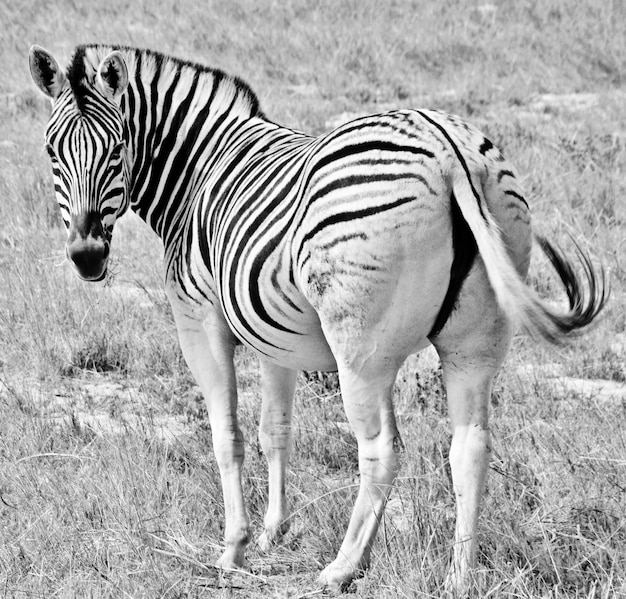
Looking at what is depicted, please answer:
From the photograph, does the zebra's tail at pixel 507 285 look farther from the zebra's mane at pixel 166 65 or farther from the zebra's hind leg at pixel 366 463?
the zebra's mane at pixel 166 65

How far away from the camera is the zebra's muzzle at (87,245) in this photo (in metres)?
3.28

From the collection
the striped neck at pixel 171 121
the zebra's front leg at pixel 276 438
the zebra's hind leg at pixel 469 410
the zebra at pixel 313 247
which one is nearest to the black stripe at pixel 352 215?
the zebra at pixel 313 247

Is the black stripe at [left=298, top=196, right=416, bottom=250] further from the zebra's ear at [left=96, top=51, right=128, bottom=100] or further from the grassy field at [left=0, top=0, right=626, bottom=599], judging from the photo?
the zebra's ear at [left=96, top=51, right=128, bottom=100]

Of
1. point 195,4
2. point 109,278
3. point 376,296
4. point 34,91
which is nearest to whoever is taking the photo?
point 376,296

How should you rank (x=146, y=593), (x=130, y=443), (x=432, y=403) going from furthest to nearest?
(x=432, y=403) → (x=130, y=443) → (x=146, y=593)

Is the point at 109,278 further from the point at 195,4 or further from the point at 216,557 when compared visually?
the point at 195,4

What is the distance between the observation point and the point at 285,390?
12.5 feet

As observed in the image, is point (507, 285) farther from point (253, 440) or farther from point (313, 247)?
point (253, 440)

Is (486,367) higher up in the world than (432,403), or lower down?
higher up

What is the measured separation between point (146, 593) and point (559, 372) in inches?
119

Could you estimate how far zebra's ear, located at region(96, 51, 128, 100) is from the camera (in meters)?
3.54

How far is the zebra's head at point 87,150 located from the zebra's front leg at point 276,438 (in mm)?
877

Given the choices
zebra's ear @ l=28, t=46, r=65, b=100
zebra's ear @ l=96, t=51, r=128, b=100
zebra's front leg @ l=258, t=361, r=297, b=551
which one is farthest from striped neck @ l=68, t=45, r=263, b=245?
zebra's front leg @ l=258, t=361, r=297, b=551

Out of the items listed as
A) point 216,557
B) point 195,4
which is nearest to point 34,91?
point 195,4
